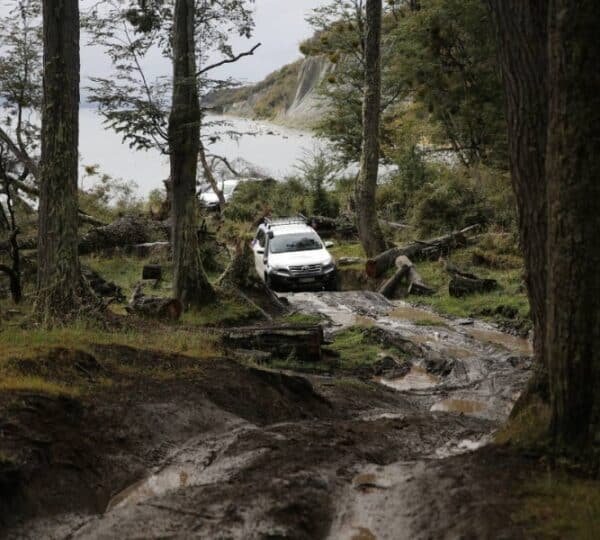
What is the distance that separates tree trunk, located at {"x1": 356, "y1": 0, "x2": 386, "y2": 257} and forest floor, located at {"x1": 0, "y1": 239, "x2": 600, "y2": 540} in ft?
41.3

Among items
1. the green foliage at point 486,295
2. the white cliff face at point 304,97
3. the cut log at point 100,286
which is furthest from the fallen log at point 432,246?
the white cliff face at point 304,97

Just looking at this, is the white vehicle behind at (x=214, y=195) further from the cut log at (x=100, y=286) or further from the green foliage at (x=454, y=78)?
the cut log at (x=100, y=286)

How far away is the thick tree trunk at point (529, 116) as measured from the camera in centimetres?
518

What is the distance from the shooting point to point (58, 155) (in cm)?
1000

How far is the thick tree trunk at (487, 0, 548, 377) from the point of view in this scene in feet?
17.0

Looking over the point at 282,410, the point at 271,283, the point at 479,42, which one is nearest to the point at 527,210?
the point at 282,410

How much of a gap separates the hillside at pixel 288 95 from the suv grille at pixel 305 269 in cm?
5250

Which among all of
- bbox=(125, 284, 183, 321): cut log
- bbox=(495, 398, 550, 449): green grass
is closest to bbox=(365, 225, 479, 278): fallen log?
bbox=(125, 284, 183, 321): cut log

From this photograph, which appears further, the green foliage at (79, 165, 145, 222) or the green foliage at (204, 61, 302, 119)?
the green foliage at (204, 61, 302, 119)

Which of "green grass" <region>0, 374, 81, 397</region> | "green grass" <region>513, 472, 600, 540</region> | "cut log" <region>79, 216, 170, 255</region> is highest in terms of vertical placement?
"cut log" <region>79, 216, 170, 255</region>

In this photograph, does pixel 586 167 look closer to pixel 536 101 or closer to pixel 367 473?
pixel 536 101

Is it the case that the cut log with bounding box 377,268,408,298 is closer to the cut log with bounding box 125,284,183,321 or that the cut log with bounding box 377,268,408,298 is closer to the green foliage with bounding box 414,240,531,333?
the green foliage with bounding box 414,240,531,333

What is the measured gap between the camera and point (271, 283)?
18.9 metres

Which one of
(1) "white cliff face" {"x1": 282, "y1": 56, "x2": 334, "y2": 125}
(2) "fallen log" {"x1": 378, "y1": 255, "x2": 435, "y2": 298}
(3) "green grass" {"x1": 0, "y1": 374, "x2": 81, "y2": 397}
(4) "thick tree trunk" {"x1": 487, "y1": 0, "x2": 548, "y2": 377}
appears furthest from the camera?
(1) "white cliff face" {"x1": 282, "y1": 56, "x2": 334, "y2": 125}
